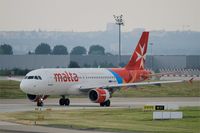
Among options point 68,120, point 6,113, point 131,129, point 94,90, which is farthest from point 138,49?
point 131,129

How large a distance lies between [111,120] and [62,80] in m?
21.2

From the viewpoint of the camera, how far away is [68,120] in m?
56.6

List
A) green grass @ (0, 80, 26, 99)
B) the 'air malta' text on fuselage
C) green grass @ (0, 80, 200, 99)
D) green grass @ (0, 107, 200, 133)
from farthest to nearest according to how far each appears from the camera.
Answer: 1. green grass @ (0, 80, 200, 99)
2. green grass @ (0, 80, 26, 99)
3. the 'air malta' text on fuselage
4. green grass @ (0, 107, 200, 133)

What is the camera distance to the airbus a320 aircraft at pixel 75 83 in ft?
250

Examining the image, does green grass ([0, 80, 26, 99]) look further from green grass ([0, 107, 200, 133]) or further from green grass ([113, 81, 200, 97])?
green grass ([0, 107, 200, 133])

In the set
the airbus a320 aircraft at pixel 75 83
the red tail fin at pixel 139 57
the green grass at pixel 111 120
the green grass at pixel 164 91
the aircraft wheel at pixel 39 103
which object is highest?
the red tail fin at pixel 139 57

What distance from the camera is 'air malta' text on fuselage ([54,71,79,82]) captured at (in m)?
77.3

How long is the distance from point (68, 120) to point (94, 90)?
68.0ft

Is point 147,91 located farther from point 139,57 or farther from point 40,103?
point 40,103

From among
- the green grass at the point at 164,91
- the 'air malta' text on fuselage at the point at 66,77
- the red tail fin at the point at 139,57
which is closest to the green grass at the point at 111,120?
the 'air malta' text on fuselage at the point at 66,77

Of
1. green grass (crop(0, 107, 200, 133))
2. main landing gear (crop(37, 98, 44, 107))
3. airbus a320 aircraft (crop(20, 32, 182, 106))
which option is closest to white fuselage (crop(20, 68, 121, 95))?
airbus a320 aircraft (crop(20, 32, 182, 106))

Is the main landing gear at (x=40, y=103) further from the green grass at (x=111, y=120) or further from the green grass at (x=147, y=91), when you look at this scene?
the green grass at (x=147, y=91)

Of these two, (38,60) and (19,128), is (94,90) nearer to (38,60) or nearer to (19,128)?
(19,128)

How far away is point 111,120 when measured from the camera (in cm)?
5669
